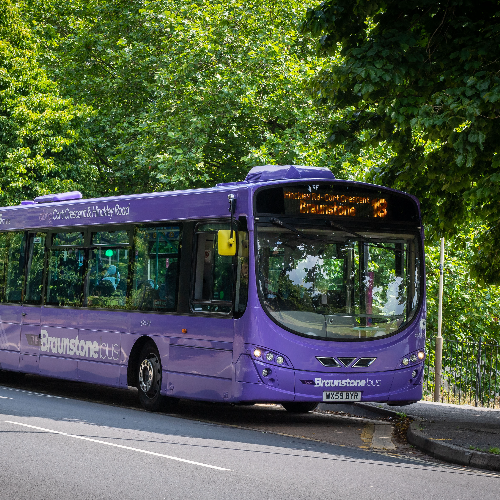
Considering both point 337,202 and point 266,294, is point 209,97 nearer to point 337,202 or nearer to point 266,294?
point 337,202

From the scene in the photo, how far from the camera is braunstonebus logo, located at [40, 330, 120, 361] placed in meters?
14.4

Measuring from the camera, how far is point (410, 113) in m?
12.2

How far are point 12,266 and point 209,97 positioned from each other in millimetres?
10900

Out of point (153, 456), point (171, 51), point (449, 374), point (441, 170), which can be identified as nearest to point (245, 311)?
point (153, 456)

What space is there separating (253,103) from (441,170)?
1298 cm

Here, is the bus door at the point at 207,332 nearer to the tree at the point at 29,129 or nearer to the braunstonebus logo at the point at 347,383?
the braunstonebus logo at the point at 347,383

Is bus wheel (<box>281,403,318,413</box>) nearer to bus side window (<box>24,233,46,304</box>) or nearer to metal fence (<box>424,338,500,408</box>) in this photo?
bus side window (<box>24,233,46,304</box>)

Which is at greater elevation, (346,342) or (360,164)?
(360,164)

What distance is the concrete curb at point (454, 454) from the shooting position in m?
9.59

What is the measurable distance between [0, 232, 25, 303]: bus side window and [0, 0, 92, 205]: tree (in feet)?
34.1

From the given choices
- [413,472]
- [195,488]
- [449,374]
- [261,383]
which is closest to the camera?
[195,488]

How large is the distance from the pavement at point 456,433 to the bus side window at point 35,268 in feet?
19.1

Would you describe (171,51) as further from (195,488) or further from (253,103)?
(195,488)

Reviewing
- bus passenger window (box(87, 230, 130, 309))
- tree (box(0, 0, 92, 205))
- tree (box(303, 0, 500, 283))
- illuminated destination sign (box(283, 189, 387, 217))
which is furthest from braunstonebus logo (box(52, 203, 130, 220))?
tree (box(0, 0, 92, 205))
